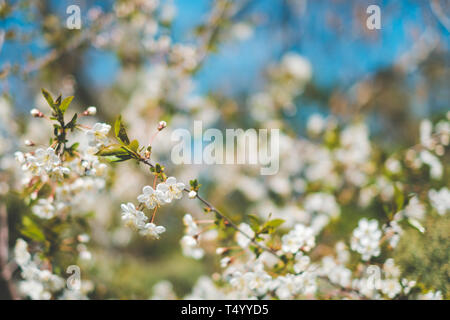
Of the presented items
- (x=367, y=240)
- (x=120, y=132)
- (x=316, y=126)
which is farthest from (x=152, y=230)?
(x=316, y=126)

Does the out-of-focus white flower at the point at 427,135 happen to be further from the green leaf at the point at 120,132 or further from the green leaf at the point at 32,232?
the green leaf at the point at 32,232

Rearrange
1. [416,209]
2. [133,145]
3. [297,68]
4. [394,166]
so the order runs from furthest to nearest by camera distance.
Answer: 1. [297,68]
2. [394,166]
3. [416,209]
4. [133,145]

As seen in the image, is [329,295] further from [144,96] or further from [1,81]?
[144,96]

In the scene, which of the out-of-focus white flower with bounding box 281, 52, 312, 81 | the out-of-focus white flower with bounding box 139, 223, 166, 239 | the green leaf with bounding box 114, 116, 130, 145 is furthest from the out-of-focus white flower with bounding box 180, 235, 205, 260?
the out-of-focus white flower with bounding box 281, 52, 312, 81

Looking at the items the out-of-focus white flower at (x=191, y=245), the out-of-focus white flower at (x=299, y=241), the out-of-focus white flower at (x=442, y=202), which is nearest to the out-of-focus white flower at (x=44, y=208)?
the out-of-focus white flower at (x=191, y=245)

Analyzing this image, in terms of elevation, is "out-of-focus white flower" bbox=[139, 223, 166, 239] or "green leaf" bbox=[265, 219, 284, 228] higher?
"green leaf" bbox=[265, 219, 284, 228]

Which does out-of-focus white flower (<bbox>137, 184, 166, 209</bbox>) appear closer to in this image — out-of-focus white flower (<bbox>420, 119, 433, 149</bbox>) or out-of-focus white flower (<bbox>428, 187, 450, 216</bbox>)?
out-of-focus white flower (<bbox>428, 187, 450, 216</bbox>)

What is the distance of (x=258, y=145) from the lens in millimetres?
2904

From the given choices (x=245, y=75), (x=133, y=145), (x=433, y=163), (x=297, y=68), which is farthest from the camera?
(x=245, y=75)

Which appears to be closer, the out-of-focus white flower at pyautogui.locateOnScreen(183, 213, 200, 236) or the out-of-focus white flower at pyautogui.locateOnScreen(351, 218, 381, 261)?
the out-of-focus white flower at pyautogui.locateOnScreen(183, 213, 200, 236)

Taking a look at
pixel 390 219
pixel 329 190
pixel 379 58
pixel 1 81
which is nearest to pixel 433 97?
pixel 379 58

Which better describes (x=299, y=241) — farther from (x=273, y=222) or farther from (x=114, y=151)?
(x=114, y=151)
